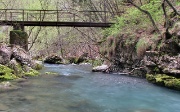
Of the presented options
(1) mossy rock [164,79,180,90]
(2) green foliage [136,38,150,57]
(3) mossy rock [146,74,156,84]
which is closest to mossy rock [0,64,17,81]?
(3) mossy rock [146,74,156,84]

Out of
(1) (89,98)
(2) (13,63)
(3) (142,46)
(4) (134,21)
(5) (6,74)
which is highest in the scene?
(4) (134,21)

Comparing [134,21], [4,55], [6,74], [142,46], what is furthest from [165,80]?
[4,55]

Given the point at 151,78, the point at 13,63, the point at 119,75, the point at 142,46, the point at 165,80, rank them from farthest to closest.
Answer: the point at 119,75 → the point at 142,46 → the point at 13,63 → the point at 151,78 → the point at 165,80

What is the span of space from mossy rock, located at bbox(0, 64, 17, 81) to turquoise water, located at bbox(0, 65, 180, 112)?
0.89 meters

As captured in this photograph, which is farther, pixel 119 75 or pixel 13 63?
pixel 119 75

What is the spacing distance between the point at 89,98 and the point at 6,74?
18.9ft

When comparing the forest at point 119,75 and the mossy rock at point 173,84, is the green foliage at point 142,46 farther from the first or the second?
the mossy rock at point 173,84

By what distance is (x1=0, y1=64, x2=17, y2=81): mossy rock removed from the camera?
45.9ft

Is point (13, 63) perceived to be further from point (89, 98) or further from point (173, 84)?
point (173, 84)

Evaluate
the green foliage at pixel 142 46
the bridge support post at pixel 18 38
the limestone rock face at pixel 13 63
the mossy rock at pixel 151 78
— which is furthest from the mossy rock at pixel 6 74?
the green foliage at pixel 142 46

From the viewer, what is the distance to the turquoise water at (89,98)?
353 inches

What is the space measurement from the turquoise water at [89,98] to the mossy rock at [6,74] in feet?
2.93

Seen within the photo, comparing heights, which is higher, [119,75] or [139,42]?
[139,42]

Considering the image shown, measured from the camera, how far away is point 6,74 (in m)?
14.3
